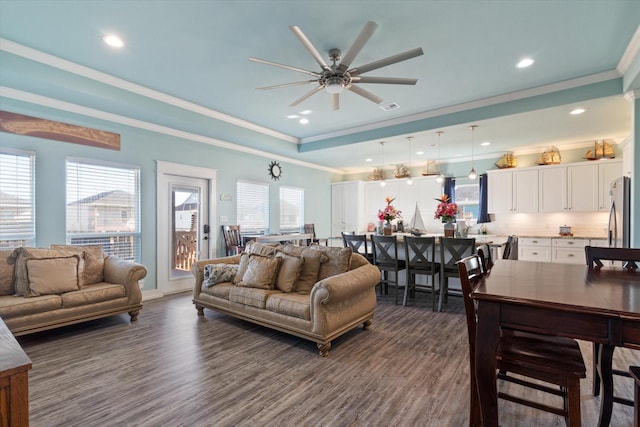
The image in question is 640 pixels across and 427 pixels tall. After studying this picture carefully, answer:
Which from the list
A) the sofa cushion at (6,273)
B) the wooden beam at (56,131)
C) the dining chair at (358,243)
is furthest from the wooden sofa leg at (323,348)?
the wooden beam at (56,131)

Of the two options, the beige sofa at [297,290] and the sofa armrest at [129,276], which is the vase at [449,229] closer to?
the beige sofa at [297,290]

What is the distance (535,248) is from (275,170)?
5.67m

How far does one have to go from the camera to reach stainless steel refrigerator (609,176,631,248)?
370 centimetres

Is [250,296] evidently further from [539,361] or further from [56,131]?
[56,131]

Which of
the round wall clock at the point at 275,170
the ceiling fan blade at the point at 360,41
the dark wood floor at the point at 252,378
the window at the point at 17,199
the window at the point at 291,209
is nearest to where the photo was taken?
Result: the dark wood floor at the point at 252,378

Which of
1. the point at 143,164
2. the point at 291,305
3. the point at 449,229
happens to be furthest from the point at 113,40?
the point at 449,229

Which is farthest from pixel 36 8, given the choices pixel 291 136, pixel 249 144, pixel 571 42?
pixel 571 42

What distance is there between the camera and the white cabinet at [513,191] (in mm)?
6461

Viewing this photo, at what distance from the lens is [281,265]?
3.60m

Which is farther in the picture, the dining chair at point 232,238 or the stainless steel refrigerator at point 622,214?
the dining chair at point 232,238

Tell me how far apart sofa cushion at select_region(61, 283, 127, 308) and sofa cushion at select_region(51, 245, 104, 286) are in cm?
11

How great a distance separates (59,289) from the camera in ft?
11.1

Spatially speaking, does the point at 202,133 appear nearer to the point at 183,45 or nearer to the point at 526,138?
the point at 183,45

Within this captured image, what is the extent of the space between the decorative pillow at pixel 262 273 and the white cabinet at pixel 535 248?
5.30 metres
